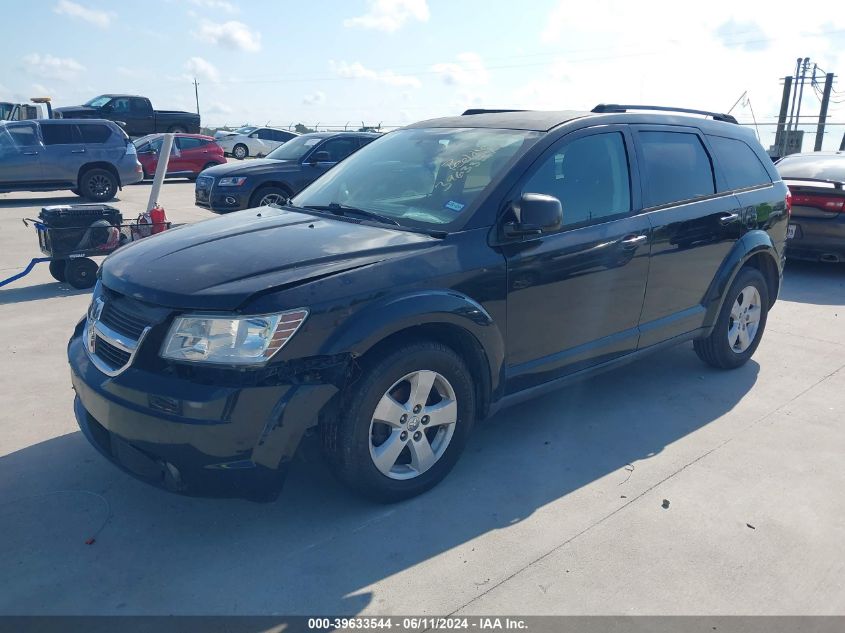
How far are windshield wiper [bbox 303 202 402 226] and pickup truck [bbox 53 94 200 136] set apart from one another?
24.6 metres

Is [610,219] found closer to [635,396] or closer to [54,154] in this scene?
[635,396]

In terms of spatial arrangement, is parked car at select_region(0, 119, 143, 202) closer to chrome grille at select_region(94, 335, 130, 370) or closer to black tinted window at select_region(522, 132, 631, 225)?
chrome grille at select_region(94, 335, 130, 370)

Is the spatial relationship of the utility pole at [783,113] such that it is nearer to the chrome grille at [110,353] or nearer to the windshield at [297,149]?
the windshield at [297,149]

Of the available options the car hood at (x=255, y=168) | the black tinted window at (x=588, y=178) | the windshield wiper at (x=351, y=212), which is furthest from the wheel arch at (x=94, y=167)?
the black tinted window at (x=588, y=178)

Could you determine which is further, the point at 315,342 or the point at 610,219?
the point at 610,219

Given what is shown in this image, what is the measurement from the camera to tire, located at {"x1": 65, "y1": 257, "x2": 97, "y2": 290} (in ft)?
24.2

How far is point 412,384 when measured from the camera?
10.8 ft

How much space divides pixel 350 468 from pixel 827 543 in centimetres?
216

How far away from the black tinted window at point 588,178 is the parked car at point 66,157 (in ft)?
46.1

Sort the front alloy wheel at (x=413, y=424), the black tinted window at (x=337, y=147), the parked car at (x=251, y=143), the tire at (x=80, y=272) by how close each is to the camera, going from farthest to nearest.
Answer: the parked car at (x=251, y=143), the black tinted window at (x=337, y=147), the tire at (x=80, y=272), the front alloy wheel at (x=413, y=424)

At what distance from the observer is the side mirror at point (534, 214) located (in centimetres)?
344

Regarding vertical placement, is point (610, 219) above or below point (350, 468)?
above

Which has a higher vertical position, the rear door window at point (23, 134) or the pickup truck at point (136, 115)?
the pickup truck at point (136, 115)

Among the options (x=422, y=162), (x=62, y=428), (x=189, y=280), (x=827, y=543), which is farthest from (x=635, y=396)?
(x=62, y=428)
